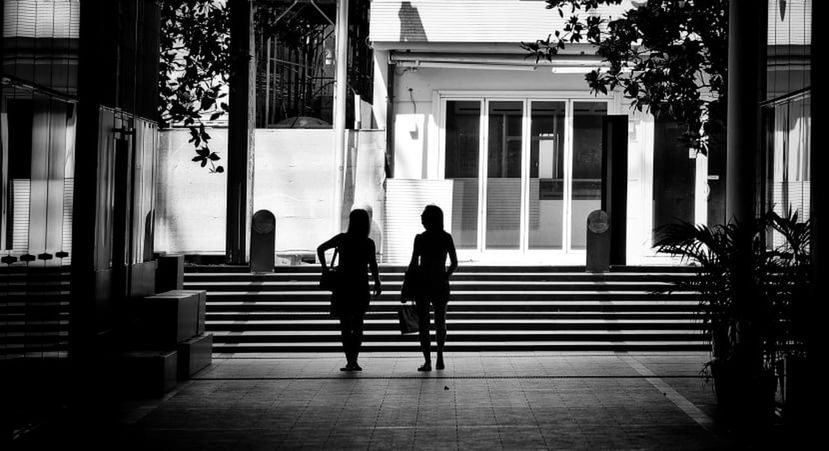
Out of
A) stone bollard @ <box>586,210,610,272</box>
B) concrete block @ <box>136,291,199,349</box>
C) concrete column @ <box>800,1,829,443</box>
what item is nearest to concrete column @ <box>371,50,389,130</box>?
stone bollard @ <box>586,210,610,272</box>

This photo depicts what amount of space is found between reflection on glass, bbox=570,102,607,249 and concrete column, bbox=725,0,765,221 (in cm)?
874

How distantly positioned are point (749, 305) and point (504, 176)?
11.0 m

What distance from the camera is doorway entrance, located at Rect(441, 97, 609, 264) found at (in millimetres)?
19094

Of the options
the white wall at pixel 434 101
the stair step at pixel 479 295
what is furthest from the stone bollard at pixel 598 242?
the white wall at pixel 434 101

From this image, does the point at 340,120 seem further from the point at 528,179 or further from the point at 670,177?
the point at 670,177

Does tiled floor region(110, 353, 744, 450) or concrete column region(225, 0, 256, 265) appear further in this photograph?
concrete column region(225, 0, 256, 265)

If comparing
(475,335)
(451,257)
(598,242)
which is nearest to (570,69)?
(598,242)

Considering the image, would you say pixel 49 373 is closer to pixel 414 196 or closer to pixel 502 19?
pixel 414 196

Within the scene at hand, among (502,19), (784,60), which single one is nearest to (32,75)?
(784,60)

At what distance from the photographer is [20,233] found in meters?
7.57

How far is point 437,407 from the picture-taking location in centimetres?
934

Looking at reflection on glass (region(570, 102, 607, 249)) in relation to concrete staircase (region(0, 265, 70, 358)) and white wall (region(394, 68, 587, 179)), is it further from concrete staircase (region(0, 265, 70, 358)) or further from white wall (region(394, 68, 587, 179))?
concrete staircase (region(0, 265, 70, 358))

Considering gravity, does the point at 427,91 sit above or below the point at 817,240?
above

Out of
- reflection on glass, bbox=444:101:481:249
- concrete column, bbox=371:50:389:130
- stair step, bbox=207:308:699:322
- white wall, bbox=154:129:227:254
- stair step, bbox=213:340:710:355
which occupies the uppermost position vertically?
concrete column, bbox=371:50:389:130
